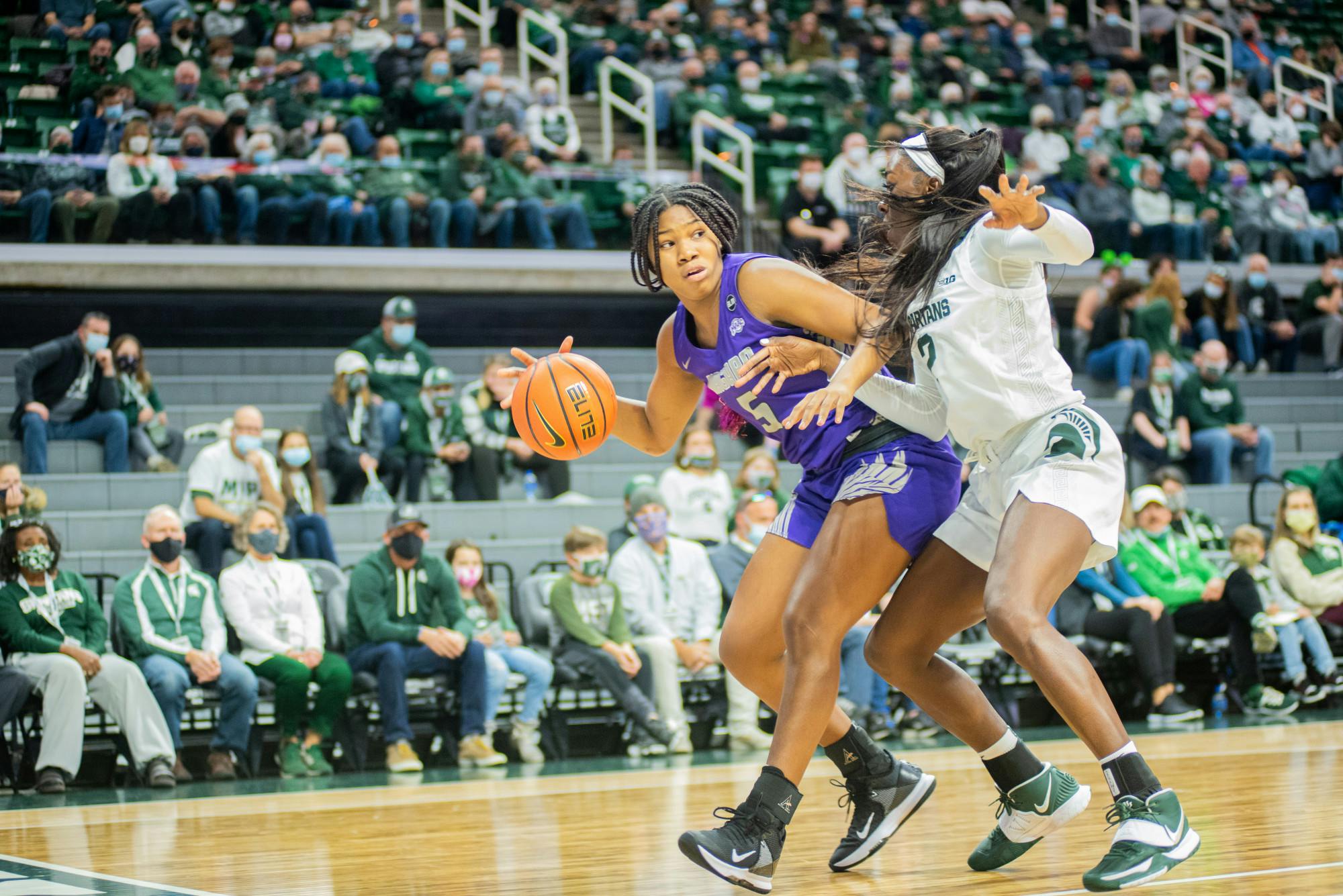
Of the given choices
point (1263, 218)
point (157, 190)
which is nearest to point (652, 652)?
point (157, 190)

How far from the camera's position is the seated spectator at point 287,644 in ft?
23.7

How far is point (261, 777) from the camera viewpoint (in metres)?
7.22

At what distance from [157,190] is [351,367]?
2901mm

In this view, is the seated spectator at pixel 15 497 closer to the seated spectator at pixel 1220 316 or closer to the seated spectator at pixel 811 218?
the seated spectator at pixel 811 218

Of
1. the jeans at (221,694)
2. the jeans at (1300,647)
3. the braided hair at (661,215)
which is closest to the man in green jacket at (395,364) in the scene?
the jeans at (221,694)

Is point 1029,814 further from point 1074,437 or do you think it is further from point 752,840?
point 1074,437

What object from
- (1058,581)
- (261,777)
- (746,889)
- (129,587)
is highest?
(1058,581)

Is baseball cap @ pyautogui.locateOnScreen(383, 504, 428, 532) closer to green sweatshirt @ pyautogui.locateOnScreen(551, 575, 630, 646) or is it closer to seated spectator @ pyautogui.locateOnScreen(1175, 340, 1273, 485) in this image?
green sweatshirt @ pyautogui.locateOnScreen(551, 575, 630, 646)

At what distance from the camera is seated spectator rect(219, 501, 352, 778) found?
7227 millimetres

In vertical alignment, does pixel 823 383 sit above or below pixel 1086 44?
above

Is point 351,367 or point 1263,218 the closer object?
point 351,367

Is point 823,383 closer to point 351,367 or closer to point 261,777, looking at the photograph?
point 261,777

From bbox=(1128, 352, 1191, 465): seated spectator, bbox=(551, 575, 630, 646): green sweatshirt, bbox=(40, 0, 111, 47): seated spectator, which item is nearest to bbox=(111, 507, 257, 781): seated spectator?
bbox=(551, 575, 630, 646): green sweatshirt

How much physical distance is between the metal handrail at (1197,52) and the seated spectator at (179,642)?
14888mm
